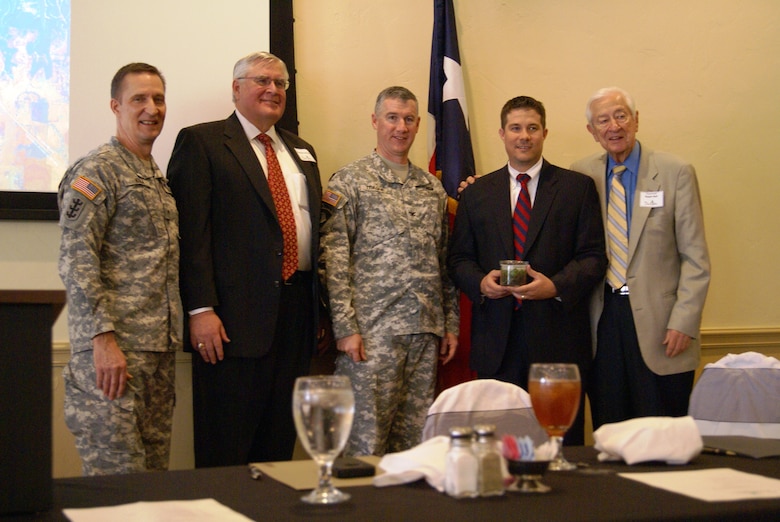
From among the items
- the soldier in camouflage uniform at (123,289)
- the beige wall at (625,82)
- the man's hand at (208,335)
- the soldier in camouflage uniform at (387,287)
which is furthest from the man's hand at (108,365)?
the beige wall at (625,82)

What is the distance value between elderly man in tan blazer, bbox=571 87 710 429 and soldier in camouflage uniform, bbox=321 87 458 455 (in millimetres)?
679

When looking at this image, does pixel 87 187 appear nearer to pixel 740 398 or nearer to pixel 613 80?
pixel 740 398

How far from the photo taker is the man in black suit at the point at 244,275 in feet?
10.4

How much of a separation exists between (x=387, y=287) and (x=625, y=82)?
6.13ft

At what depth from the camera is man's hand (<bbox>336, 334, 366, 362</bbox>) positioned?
11.1 feet

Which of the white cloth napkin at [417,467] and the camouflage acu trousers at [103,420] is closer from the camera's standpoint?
the white cloth napkin at [417,467]

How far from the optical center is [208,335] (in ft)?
10.2

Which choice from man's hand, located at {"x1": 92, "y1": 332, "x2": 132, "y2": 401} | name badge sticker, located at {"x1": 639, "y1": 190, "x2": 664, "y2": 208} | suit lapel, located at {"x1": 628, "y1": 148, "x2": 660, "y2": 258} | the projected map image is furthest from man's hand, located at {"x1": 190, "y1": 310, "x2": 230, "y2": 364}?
name badge sticker, located at {"x1": 639, "y1": 190, "x2": 664, "y2": 208}

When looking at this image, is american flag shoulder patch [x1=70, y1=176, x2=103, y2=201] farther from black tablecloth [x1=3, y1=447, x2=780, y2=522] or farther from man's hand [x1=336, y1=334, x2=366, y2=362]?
black tablecloth [x1=3, y1=447, x2=780, y2=522]

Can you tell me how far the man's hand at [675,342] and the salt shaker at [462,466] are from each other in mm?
2345

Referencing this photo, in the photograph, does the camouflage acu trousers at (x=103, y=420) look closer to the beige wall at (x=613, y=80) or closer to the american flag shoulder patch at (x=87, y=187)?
the american flag shoulder patch at (x=87, y=187)

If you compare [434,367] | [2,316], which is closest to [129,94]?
[434,367]

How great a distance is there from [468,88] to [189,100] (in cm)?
140

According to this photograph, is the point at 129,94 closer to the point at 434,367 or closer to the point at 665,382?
the point at 434,367
